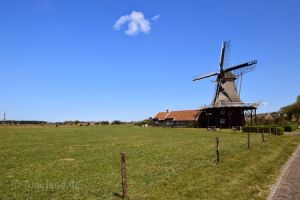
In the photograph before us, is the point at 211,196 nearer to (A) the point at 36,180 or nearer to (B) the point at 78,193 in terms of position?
(B) the point at 78,193

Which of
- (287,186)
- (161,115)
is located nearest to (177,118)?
(161,115)

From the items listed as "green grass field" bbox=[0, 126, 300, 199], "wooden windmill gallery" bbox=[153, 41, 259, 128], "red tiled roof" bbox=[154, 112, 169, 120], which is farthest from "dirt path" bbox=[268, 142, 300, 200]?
"red tiled roof" bbox=[154, 112, 169, 120]

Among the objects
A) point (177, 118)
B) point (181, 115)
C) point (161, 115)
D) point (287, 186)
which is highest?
point (161, 115)

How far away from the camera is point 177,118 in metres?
109

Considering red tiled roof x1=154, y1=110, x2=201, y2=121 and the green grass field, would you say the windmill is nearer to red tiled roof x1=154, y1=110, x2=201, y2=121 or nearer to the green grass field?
red tiled roof x1=154, y1=110, x2=201, y2=121

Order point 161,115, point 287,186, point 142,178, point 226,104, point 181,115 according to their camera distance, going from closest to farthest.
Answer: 1. point 287,186
2. point 142,178
3. point 226,104
4. point 181,115
5. point 161,115

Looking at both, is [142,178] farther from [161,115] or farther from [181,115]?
[161,115]

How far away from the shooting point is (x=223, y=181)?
14.0 meters

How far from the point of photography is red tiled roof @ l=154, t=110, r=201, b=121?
101 m

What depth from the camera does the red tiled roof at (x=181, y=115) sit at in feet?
332

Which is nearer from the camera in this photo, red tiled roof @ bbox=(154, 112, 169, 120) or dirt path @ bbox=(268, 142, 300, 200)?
dirt path @ bbox=(268, 142, 300, 200)

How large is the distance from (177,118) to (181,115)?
6.26 ft

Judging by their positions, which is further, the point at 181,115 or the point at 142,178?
the point at 181,115

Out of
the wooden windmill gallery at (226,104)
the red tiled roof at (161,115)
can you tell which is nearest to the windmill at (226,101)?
the wooden windmill gallery at (226,104)
